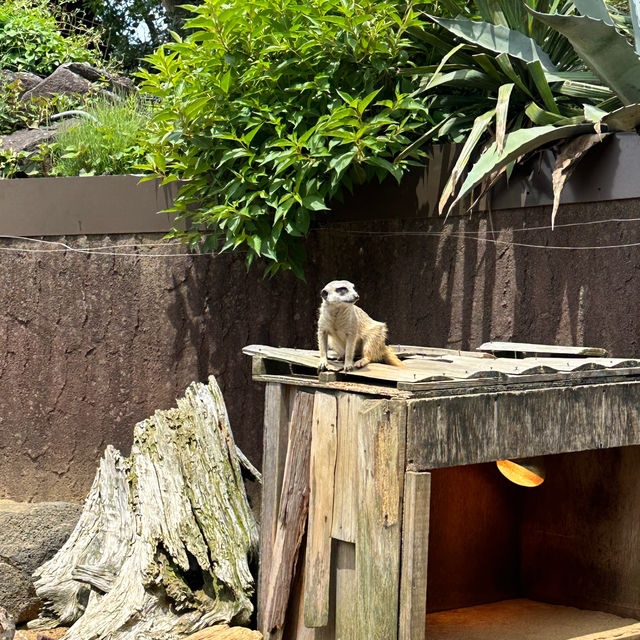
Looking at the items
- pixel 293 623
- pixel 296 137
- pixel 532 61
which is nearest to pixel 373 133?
pixel 296 137

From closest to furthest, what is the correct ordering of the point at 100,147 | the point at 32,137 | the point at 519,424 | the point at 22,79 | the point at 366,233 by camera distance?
the point at 519,424
the point at 366,233
the point at 100,147
the point at 32,137
the point at 22,79

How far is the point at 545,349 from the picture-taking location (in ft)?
15.0

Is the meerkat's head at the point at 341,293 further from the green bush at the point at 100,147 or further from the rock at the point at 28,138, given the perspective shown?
the rock at the point at 28,138

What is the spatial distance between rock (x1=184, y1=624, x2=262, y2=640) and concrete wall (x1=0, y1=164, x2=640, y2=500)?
217cm

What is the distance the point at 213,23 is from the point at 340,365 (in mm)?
2472

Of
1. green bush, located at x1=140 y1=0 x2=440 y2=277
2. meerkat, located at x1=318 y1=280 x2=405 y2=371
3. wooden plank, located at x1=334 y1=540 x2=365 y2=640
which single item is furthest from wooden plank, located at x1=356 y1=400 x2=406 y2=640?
green bush, located at x1=140 y1=0 x2=440 y2=277

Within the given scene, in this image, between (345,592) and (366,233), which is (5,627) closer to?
(345,592)

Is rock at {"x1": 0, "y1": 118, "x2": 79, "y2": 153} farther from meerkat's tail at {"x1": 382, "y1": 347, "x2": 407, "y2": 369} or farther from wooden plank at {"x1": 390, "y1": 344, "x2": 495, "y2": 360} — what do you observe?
meerkat's tail at {"x1": 382, "y1": 347, "x2": 407, "y2": 369}

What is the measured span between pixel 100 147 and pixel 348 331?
12.1 ft

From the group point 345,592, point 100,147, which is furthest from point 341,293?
point 100,147

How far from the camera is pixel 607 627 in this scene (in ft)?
14.1

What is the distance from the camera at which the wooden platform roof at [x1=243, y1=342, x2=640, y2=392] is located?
11.9ft

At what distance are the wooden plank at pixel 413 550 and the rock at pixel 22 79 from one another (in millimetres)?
6811

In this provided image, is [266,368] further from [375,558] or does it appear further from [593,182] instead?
[593,182]
